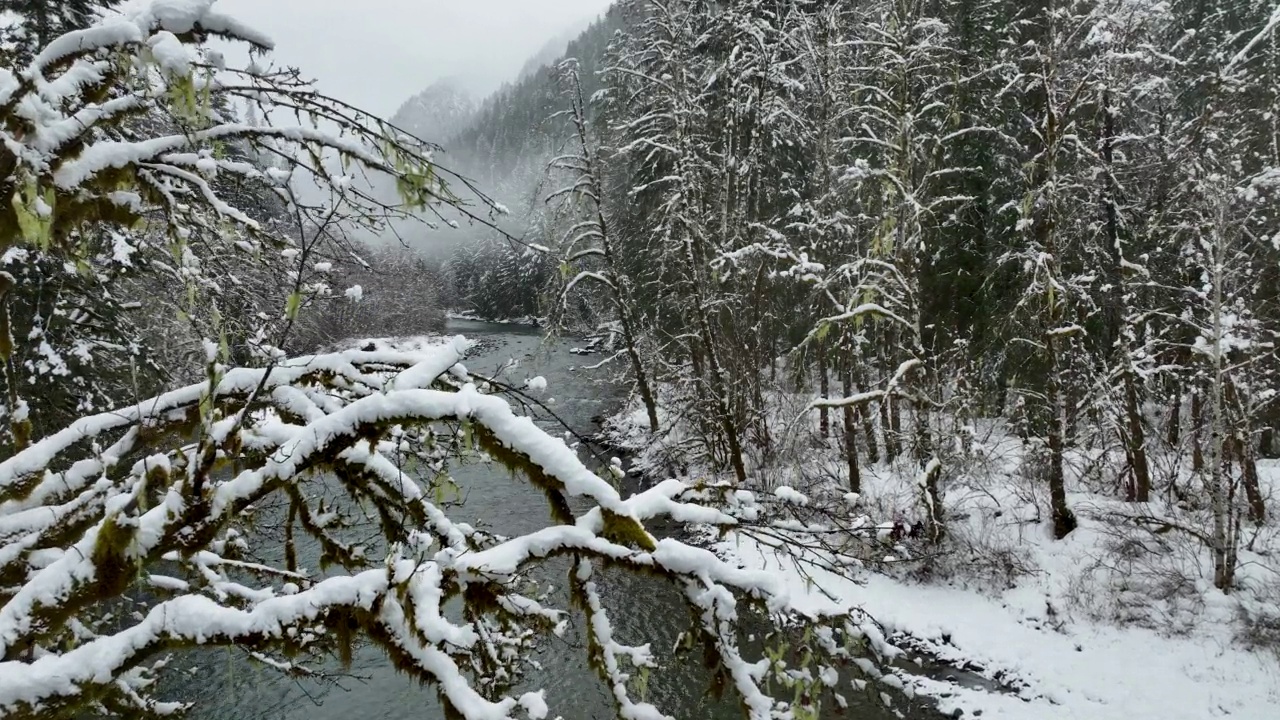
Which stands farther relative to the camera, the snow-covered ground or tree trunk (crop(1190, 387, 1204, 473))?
tree trunk (crop(1190, 387, 1204, 473))

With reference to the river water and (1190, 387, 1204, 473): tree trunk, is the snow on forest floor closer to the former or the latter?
(1190, 387, 1204, 473): tree trunk

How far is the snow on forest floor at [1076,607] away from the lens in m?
9.47

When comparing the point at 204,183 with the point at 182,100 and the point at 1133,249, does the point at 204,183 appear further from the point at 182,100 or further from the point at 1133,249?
the point at 1133,249

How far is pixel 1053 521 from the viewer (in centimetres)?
1302

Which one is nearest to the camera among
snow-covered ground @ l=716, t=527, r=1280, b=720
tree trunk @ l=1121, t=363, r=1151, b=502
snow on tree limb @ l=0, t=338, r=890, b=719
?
snow on tree limb @ l=0, t=338, r=890, b=719

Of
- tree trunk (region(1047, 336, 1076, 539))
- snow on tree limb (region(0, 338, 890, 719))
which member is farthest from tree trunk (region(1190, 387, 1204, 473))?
snow on tree limb (region(0, 338, 890, 719))

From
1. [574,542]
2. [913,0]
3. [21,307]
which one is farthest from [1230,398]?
[21,307]

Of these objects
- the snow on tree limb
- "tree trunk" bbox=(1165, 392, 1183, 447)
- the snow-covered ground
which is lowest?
the snow-covered ground

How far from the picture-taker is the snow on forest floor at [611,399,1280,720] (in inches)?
373

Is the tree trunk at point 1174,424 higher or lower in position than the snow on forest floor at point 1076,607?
higher

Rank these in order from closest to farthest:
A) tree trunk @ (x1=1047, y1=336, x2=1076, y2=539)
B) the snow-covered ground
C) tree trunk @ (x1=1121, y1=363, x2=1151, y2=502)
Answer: the snow-covered ground < tree trunk @ (x1=1047, y1=336, x2=1076, y2=539) < tree trunk @ (x1=1121, y1=363, x2=1151, y2=502)

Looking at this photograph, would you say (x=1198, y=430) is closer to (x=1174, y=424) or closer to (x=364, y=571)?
(x=1174, y=424)

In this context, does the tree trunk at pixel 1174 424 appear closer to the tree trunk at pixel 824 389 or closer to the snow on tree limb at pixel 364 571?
the tree trunk at pixel 824 389

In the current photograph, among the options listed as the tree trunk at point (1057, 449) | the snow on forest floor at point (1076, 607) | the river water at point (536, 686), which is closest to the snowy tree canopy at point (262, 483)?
the river water at point (536, 686)
